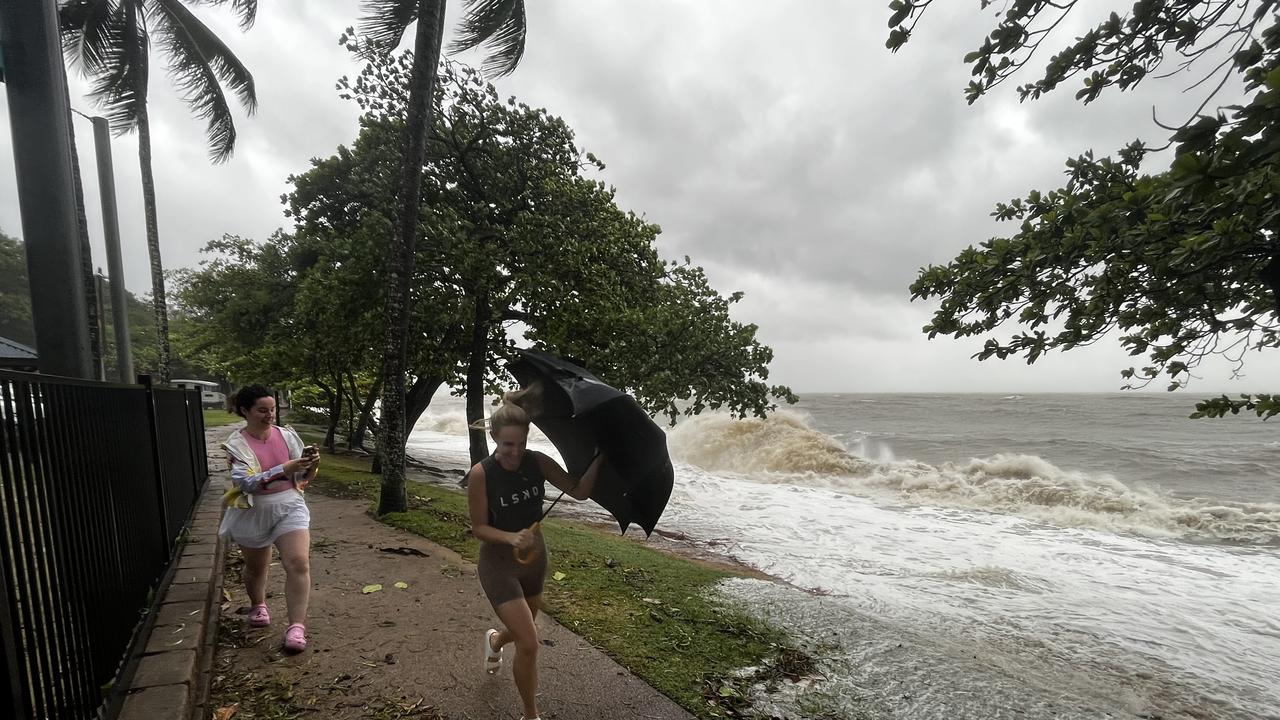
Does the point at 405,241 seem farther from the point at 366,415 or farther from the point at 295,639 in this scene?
the point at 366,415

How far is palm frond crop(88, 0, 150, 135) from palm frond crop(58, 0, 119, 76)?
0.05m

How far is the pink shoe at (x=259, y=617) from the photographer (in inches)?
163

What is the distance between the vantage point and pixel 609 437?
10.4ft

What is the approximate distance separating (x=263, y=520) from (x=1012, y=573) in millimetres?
9825

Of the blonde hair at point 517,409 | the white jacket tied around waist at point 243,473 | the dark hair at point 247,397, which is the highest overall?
the dark hair at point 247,397

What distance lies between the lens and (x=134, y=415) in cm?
435

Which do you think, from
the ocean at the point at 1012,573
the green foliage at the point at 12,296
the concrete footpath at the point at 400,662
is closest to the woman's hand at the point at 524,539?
the concrete footpath at the point at 400,662

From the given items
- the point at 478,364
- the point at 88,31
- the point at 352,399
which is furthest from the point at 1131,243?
the point at 352,399

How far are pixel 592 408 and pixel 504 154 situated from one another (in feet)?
31.6

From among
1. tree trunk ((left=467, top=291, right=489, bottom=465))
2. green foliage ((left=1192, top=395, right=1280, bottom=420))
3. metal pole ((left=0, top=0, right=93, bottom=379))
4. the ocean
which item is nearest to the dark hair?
metal pole ((left=0, top=0, right=93, bottom=379))

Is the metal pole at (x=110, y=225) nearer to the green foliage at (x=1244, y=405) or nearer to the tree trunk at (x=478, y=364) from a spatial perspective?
the tree trunk at (x=478, y=364)

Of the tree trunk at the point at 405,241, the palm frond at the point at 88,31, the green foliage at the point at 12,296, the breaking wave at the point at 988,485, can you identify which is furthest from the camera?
the green foliage at the point at 12,296

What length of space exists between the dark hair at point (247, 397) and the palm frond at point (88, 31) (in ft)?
41.5

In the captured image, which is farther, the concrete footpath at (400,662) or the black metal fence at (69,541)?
the concrete footpath at (400,662)
